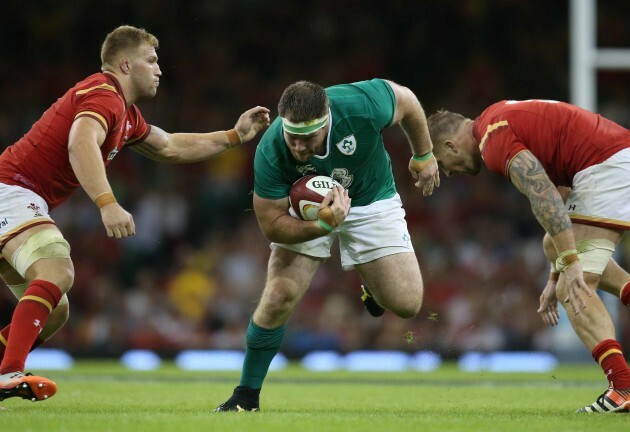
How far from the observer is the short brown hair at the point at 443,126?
689 centimetres

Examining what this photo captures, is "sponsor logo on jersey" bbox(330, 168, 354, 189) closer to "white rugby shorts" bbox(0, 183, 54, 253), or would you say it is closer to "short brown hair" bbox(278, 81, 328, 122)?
"short brown hair" bbox(278, 81, 328, 122)

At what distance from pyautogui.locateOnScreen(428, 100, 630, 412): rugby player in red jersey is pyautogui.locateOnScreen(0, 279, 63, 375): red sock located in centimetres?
267

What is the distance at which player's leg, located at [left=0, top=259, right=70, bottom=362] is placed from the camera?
6.54 m

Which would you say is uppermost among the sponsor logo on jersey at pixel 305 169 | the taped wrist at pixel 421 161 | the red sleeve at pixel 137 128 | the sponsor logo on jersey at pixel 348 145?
the red sleeve at pixel 137 128

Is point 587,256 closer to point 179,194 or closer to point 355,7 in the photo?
point 179,194

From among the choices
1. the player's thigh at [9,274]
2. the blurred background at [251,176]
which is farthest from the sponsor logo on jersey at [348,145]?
the blurred background at [251,176]

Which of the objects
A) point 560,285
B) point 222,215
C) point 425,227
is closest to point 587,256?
point 560,285

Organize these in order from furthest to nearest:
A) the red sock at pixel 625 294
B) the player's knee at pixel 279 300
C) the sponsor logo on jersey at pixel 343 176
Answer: the red sock at pixel 625 294 → the sponsor logo on jersey at pixel 343 176 → the player's knee at pixel 279 300

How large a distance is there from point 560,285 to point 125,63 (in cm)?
299

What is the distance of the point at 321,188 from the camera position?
636 cm

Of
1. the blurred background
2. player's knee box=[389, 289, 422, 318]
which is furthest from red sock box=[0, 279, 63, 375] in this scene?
the blurred background

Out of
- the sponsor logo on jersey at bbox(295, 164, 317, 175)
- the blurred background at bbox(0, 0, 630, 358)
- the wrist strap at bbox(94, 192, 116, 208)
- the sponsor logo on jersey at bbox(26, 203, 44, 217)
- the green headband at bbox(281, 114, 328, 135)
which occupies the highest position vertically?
the green headband at bbox(281, 114, 328, 135)

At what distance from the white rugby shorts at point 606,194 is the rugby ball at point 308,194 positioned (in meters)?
1.49

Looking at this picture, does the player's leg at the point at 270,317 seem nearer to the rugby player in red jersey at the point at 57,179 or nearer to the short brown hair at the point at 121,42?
the rugby player in red jersey at the point at 57,179
